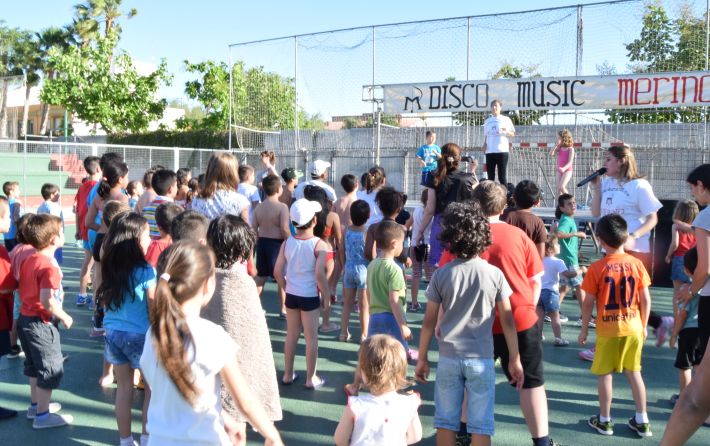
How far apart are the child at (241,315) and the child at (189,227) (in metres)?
0.51

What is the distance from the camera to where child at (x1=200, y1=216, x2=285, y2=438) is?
3.06 meters

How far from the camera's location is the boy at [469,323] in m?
3.11

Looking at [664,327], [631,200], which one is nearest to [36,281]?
[664,327]

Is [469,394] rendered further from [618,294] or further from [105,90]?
[105,90]

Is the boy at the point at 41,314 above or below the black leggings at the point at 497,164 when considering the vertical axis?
below

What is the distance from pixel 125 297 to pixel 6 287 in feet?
3.41

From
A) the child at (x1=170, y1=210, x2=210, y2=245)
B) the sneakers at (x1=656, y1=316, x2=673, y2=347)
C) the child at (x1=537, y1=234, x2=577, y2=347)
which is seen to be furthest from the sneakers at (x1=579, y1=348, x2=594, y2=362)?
the child at (x1=170, y1=210, x2=210, y2=245)

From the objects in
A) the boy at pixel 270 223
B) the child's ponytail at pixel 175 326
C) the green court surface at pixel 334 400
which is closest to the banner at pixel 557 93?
the green court surface at pixel 334 400

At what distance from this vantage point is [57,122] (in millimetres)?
53281

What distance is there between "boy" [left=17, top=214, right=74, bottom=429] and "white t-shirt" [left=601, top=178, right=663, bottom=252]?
4481 millimetres

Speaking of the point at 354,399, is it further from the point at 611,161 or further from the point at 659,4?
the point at 659,4

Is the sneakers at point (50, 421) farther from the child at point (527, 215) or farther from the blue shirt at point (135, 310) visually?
the child at point (527, 215)

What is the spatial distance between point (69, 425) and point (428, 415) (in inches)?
99.4

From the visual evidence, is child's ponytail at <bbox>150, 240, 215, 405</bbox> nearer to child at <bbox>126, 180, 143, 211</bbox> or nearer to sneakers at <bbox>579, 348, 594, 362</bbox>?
sneakers at <bbox>579, 348, 594, 362</bbox>
